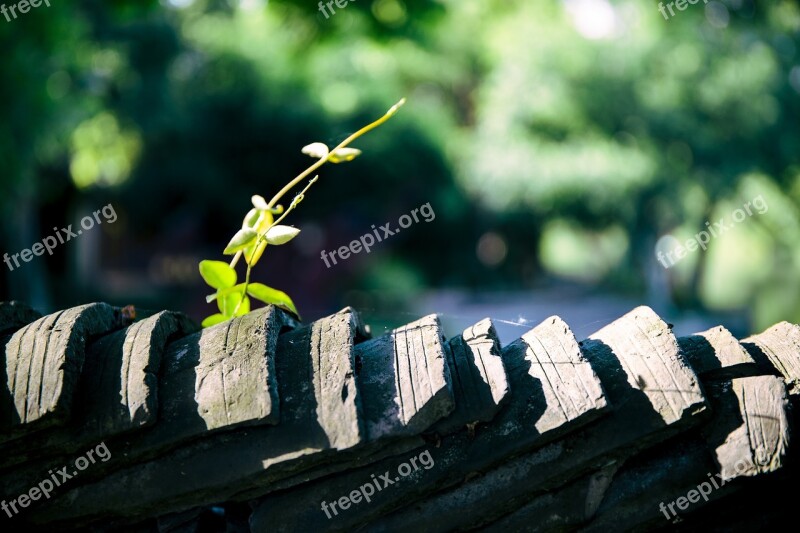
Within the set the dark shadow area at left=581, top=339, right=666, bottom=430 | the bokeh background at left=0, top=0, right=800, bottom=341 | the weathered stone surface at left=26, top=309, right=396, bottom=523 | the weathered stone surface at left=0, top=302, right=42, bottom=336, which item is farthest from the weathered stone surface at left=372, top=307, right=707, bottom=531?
the bokeh background at left=0, top=0, right=800, bottom=341

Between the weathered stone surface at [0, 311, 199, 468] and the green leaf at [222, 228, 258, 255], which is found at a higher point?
the green leaf at [222, 228, 258, 255]

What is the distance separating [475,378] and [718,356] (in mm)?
388

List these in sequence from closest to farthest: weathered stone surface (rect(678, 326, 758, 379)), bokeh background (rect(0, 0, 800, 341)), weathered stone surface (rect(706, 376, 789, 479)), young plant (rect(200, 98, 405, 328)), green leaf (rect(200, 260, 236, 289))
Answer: weathered stone surface (rect(706, 376, 789, 479))
weathered stone surface (rect(678, 326, 758, 379))
young plant (rect(200, 98, 405, 328))
green leaf (rect(200, 260, 236, 289))
bokeh background (rect(0, 0, 800, 341))

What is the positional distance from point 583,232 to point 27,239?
13829 mm

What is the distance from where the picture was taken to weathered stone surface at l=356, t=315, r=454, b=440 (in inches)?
38.9

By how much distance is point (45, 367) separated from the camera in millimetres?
1040

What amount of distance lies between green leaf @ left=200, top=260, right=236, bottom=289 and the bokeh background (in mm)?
12301

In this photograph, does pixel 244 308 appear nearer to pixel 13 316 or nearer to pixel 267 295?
pixel 267 295

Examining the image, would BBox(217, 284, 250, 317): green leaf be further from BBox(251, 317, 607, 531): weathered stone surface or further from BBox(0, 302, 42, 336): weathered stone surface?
BBox(251, 317, 607, 531): weathered stone surface

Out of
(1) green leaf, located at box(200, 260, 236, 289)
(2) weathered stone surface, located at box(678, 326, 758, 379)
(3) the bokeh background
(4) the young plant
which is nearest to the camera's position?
(2) weathered stone surface, located at box(678, 326, 758, 379)

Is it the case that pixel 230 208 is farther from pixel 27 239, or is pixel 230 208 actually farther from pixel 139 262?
pixel 139 262

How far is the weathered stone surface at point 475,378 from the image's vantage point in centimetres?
102

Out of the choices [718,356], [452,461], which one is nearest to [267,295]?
[452,461]

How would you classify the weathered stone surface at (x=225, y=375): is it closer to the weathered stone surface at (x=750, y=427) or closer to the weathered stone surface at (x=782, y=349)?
the weathered stone surface at (x=750, y=427)
